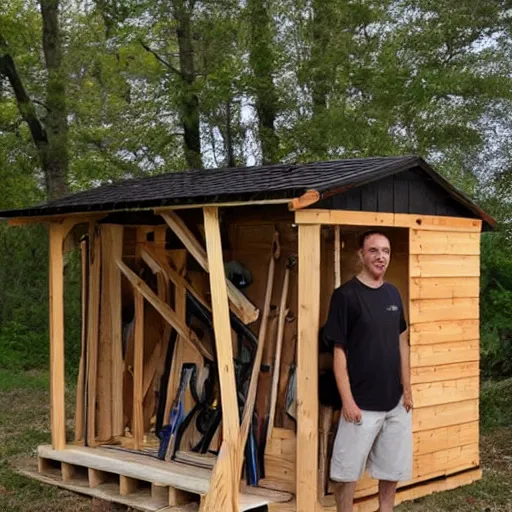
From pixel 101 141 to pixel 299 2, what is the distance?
17.4 ft

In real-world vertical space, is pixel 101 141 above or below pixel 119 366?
above

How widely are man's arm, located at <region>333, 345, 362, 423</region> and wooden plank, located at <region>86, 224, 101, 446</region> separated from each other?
292 centimetres

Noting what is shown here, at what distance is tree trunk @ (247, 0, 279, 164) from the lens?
14453 mm

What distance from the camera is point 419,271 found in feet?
19.8

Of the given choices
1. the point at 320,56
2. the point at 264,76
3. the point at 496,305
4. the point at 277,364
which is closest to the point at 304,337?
the point at 277,364

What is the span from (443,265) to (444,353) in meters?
0.69

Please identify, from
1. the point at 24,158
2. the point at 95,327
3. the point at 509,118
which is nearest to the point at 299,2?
the point at 509,118

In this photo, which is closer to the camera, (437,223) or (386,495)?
(386,495)

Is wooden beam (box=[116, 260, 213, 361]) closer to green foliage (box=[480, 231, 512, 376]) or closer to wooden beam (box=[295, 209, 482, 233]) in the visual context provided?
wooden beam (box=[295, 209, 482, 233])

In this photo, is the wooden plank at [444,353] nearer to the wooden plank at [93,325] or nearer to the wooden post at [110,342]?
the wooden post at [110,342]

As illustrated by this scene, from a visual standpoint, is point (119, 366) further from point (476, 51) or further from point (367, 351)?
point (476, 51)

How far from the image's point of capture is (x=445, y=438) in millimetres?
6258

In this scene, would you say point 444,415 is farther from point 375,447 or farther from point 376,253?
point 376,253

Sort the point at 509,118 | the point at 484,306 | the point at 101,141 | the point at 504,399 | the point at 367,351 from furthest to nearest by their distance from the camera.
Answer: the point at 101,141
the point at 509,118
the point at 484,306
the point at 504,399
the point at 367,351
